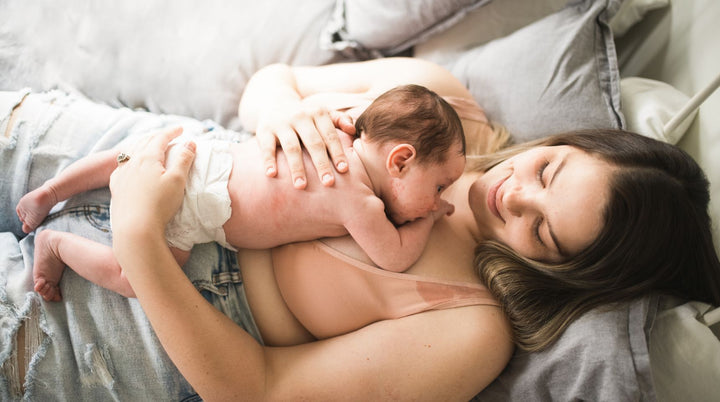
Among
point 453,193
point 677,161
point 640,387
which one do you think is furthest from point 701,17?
point 640,387

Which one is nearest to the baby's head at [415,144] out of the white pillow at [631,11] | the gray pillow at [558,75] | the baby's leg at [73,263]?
the gray pillow at [558,75]

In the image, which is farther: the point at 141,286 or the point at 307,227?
the point at 307,227

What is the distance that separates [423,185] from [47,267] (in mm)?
993

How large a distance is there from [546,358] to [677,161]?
0.61 m

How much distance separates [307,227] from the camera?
1162 mm

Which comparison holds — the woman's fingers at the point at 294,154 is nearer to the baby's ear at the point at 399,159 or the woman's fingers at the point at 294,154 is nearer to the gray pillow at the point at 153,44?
the baby's ear at the point at 399,159

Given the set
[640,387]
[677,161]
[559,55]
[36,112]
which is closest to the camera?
[640,387]

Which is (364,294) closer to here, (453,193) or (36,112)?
(453,193)

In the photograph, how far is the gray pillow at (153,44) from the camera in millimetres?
1713

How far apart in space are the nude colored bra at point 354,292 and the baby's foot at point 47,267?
599 mm

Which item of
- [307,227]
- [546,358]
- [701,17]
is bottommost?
[546,358]

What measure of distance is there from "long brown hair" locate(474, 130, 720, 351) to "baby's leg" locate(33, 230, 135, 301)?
98cm

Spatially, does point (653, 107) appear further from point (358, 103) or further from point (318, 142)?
point (318, 142)

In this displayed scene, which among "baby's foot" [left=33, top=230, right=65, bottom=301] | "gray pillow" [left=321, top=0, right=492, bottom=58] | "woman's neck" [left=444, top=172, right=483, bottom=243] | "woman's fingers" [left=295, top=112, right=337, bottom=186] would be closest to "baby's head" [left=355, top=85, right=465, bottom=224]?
"woman's fingers" [left=295, top=112, right=337, bottom=186]
